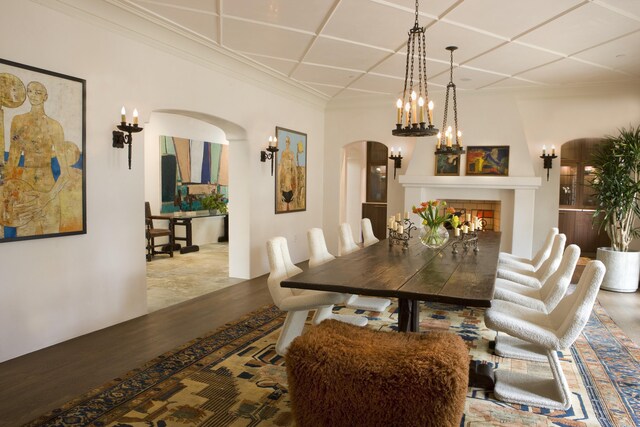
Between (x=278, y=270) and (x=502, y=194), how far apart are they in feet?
18.0

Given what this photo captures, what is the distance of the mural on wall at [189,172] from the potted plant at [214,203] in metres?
0.08

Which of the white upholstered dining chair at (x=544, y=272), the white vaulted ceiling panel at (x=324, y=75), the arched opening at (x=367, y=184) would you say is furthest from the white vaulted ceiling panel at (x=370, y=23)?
the arched opening at (x=367, y=184)

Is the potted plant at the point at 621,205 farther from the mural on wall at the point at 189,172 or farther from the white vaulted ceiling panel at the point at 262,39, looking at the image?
the mural on wall at the point at 189,172

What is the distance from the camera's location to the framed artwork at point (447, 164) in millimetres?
7902

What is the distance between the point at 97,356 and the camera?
362 centimetres

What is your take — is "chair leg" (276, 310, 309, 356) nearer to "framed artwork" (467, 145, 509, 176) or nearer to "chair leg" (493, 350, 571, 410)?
"chair leg" (493, 350, 571, 410)

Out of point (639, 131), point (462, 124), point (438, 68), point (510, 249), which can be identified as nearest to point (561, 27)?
point (438, 68)

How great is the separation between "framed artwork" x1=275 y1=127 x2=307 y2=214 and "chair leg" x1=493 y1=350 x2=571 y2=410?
15.8 ft

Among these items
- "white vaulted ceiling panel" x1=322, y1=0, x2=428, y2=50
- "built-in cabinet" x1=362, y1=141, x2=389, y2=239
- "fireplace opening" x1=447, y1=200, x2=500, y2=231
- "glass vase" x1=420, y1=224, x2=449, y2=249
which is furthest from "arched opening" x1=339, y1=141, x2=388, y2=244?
"glass vase" x1=420, y1=224, x2=449, y2=249

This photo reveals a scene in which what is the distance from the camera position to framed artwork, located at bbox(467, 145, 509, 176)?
7637 mm

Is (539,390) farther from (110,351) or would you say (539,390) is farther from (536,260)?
(110,351)

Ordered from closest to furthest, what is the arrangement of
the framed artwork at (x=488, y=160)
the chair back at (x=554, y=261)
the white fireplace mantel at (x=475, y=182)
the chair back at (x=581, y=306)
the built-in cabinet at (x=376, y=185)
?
the chair back at (x=581, y=306) < the chair back at (x=554, y=261) < the white fireplace mantel at (x=475, y=182) < the framed artwork at (x=488, y=160) < the built-in cabinet at (x=376, y=185)

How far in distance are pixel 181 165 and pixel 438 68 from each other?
611cm

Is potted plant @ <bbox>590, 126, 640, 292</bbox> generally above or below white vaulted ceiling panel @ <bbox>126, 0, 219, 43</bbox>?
below
